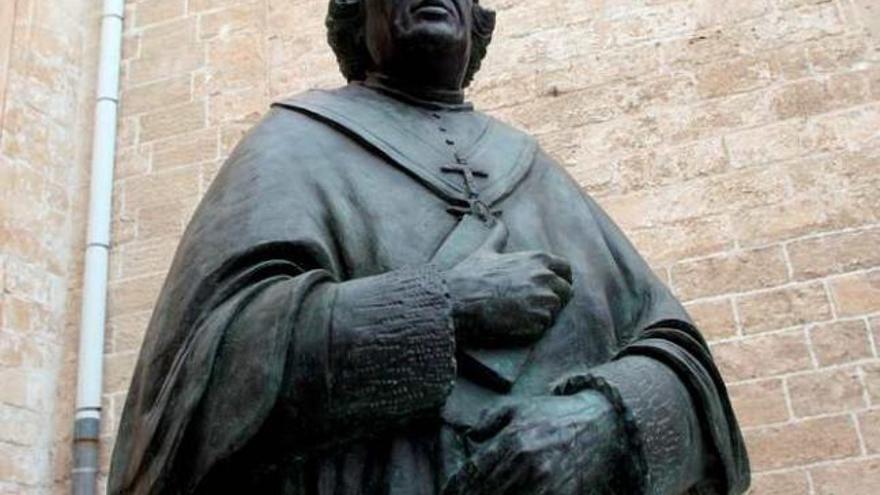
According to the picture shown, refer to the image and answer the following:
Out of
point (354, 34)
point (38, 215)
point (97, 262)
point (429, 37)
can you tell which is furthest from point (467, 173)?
point (38, 215)

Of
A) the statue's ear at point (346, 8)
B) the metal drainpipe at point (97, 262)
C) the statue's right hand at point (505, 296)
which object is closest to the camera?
the statue's right hand at point (505, 296)

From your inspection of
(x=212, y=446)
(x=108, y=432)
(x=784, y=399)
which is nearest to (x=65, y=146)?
(x=108, y=432)

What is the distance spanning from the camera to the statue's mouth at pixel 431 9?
1528 millimetres

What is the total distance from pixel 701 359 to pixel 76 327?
4.21 m

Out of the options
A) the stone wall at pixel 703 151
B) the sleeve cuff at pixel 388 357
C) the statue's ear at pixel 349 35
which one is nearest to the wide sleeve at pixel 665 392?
the sleeve cuff at pixel 388 357

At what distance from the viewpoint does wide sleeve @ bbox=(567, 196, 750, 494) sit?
1.20 meters

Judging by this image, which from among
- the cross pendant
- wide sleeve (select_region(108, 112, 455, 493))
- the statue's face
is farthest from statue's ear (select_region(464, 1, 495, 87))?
wide sleeve (select_region(108, 112, 455, 493))

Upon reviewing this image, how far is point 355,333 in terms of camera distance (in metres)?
1.14

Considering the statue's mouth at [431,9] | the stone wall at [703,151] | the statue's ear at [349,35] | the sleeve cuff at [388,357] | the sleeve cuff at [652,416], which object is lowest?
the stone wall at [703,151]

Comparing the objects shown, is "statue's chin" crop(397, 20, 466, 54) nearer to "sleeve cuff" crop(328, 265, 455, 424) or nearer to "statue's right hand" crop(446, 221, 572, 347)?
"statue's right hand" crop(446, 221, 572, 347)

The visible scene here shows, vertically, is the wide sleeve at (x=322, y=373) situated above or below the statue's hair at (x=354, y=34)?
below

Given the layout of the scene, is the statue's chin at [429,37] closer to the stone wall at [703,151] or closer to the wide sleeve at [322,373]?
the wide sleeve at [322,373]

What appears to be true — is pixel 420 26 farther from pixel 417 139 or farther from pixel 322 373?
pixel 322 373

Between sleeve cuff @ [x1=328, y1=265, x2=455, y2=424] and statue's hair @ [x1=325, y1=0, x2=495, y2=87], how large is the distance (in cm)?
60
